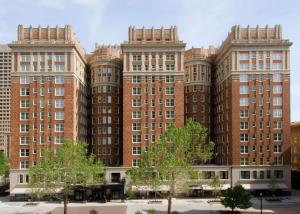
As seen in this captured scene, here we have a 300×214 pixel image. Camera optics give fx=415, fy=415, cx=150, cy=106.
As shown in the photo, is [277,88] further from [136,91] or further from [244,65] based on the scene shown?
[136,91]

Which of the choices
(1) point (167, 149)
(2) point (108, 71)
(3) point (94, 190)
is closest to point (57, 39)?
(2) point (108, 71)

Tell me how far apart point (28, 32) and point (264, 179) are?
67854 mm

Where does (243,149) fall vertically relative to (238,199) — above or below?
above

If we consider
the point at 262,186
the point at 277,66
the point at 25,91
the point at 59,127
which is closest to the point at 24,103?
the point at 25,91

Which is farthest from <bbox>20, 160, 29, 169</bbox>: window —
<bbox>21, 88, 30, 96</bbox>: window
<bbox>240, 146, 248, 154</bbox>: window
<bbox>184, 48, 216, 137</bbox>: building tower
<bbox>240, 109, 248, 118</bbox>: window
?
<bbox>240, 109, 248, 118</bbox>: window

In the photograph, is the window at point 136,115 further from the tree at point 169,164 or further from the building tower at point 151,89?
the tree at point 169,164

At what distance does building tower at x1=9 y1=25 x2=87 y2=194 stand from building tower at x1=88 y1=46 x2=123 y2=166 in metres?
13.0

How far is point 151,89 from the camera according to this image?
10456 cm

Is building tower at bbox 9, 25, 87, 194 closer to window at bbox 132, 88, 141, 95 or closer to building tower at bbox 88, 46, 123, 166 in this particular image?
building tower at bbox 88, 46, 123, 166

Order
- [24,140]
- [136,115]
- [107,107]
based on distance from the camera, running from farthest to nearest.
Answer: [107,107]
[136,115]
[24,140]

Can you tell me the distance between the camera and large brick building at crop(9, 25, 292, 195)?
100125mm

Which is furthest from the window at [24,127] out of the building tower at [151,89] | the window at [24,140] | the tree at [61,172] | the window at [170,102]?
the window at [170,102]

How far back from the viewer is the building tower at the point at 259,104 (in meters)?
101

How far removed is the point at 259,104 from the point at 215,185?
78.9ft
